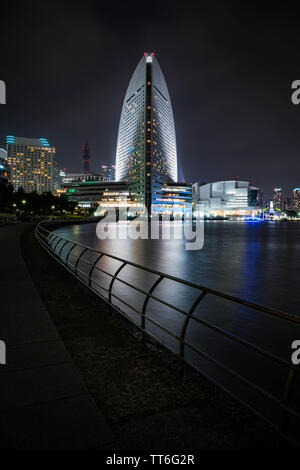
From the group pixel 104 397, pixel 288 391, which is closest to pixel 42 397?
pixel 104 397

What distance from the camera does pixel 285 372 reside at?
5809 millimetres

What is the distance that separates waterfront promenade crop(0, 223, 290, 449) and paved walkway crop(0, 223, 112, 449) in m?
0.01

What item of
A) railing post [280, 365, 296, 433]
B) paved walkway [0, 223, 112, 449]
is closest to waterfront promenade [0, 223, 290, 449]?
paved walkway [0, 223, 112, 449]

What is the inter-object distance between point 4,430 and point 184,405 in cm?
198

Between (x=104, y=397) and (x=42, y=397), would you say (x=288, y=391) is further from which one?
(x=42, y=397)

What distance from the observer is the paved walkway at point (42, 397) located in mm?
2758

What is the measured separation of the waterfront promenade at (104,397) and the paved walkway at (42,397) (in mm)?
11

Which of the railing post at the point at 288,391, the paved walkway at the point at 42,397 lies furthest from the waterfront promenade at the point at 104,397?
the railing post at the point at 288,391

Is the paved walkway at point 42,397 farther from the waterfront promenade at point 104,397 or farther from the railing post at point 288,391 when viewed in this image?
the railing post at point 288,391

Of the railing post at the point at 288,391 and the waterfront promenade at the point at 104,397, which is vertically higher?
the railing post at the point at 288,391

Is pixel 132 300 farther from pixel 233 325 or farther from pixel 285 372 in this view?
pixel 285 372

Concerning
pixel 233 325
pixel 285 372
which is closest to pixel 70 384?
pixel 285 372

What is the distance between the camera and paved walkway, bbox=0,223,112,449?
276 cm
